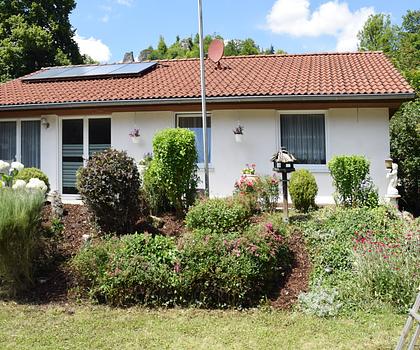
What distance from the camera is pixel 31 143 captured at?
1339 centimetres

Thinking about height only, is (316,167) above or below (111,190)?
above

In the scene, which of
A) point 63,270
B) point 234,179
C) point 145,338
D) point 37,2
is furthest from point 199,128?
point 37,2

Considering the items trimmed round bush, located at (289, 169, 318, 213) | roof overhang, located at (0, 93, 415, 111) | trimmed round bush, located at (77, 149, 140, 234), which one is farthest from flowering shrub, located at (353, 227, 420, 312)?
roof overhang, located at (0, 93, 415, 111)

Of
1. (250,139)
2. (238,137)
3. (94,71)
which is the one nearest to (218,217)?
(238,137)

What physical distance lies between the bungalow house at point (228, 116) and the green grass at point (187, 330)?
19.5 feet

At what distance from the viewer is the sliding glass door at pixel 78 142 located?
12.7 meters

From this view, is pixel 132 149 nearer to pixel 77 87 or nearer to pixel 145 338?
pixel 77 87

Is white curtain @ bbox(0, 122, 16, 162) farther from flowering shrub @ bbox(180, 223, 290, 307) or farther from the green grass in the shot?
flowering shrub @ bbox(180, 223, 290, 307)

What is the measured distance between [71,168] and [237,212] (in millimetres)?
6941

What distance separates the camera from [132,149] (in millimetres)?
12344

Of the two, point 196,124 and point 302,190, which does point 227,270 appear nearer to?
point 302,190

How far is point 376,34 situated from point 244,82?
3011 centimetres

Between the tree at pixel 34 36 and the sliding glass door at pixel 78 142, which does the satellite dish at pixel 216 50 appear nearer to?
the sliding glass door at pixel 78 142

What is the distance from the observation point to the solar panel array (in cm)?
1498
